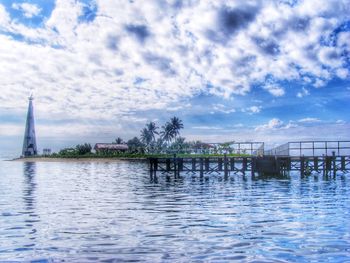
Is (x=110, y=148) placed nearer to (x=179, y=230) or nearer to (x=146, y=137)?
(x=146, y=137)

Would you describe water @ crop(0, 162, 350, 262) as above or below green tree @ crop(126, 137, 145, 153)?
→ below

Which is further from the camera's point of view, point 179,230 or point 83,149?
point 83,149

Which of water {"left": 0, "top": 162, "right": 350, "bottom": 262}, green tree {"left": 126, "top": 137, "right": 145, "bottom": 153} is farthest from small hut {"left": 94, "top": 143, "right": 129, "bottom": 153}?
→ water {"left": 0, "top": 162, "right": 350, "bottom": 262}

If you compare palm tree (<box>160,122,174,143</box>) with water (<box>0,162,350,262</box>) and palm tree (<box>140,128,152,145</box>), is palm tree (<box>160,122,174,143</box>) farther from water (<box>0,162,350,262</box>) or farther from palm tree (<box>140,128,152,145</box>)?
water (<box>0,162,350,262</box>)

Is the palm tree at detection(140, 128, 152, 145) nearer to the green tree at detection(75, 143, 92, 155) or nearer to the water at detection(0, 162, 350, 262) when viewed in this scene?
the green tree at detection(75, 143, 92, 155)

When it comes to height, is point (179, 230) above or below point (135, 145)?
below

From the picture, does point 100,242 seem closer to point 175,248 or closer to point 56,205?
point 175,248

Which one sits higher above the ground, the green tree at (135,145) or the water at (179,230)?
the green tree at (135,145)

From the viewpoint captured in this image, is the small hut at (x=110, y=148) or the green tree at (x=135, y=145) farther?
the small hut at (x=110, y=148)

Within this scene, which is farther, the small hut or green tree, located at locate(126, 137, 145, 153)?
the small hut

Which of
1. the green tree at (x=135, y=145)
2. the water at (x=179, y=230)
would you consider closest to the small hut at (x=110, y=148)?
the green tree at (x=135, y=145)

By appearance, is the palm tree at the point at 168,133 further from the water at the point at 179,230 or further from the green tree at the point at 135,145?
the water at the point at 179,230

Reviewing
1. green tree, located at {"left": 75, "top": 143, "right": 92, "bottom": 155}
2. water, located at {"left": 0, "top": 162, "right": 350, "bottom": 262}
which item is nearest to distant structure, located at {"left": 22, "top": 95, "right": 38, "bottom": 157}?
green tree, located at {"left": 75, "top": 143, "right": 92, "bottom": 155}

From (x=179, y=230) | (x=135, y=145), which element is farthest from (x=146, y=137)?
(x=179, y=230)
